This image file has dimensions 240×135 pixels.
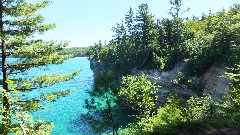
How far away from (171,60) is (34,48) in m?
44.0

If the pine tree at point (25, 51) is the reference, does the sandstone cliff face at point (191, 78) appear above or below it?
below

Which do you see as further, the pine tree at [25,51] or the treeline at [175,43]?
the treeline at [175,43]

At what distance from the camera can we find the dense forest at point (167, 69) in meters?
20.3

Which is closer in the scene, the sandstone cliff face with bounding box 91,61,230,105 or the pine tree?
the pine tree

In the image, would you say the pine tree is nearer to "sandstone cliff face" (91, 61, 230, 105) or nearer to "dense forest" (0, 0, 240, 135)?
"dense forest" (0, 0, 240, 135)

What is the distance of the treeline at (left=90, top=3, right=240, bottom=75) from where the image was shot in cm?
4475

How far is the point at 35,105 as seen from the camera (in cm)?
1761

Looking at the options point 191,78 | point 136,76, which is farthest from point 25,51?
point 191,78


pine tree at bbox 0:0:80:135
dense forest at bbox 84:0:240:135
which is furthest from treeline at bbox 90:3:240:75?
pine tree at bbox 0:0:80:135

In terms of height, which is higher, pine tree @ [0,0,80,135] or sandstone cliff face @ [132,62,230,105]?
pine tree @ [0,0,80,135]

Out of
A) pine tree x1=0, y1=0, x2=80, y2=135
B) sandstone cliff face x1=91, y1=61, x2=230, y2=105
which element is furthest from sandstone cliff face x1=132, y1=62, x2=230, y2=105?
pine tree x1=0, y1=0, x2=80, y2=135

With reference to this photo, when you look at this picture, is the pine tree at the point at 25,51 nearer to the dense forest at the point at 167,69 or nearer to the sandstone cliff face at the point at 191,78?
the dense forest at the point at 167,69

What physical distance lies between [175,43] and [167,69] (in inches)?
470

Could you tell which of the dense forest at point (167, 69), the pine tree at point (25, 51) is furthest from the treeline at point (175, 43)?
the pine tree at point (25, 51)
